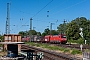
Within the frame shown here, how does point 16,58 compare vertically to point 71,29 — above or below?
below

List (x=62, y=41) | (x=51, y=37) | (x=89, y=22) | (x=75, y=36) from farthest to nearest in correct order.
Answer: (x=89, y=22) < (x=75, y=36) < (x=51, y=37) < (x=62, y=41)

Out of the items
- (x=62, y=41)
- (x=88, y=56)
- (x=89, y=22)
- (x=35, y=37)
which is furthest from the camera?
(x=89, y=22)

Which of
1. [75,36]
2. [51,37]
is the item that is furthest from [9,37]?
[75,36]

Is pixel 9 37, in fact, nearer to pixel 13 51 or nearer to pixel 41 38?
pixel 13 51

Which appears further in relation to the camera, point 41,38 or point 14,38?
point 41,38

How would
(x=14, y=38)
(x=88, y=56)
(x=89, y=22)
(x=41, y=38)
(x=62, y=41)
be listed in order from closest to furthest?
(x=88, y=56), (x=14, y=38), (x=62, y=41), (x=41, y=38), (x=89, y=22)

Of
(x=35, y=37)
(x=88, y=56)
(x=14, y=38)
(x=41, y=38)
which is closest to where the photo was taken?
(x=88, y=56)

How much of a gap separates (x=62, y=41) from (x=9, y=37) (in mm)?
37730

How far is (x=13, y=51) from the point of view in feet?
42.9

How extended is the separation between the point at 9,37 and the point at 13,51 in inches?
692

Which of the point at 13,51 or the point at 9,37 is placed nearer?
the point at 13,51

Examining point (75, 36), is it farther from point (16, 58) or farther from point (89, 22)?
point (16, 58)

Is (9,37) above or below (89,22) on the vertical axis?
below

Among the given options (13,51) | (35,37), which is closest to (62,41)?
(35,37)
